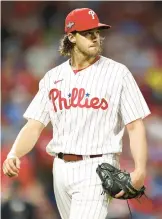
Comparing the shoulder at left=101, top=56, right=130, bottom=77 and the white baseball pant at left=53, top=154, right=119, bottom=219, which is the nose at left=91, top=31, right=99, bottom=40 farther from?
the white baseball pant at left=53, top=154, right=119, bottom=219

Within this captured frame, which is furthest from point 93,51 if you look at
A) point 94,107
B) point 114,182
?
point 114,182

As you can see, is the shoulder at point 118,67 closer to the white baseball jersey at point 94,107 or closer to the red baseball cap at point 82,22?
the white baseball jersey at point 94,107

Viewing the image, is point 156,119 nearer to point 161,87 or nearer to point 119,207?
point 161,87

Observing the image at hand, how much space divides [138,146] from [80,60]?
601mm

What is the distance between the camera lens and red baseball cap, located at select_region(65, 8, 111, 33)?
3.06 metres

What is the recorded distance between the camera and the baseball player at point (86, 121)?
2.95 meters

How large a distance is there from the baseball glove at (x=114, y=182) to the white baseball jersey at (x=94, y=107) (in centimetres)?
11

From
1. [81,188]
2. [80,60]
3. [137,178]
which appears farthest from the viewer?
[80,60]

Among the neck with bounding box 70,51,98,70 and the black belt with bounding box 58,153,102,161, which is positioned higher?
the neck with bounding box 70,51,98,70

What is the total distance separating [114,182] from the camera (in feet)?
9.57

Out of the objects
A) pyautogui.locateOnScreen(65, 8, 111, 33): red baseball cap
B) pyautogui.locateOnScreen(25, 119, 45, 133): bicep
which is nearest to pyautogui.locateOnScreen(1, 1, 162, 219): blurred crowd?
pyautogui.locateOnScreen(25, 119, 45, 133): bicep

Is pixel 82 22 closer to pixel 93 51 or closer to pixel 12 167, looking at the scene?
pixel 93 51

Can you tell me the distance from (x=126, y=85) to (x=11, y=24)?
3.16 metres

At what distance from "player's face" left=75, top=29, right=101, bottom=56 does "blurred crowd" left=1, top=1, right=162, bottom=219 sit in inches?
99.1
